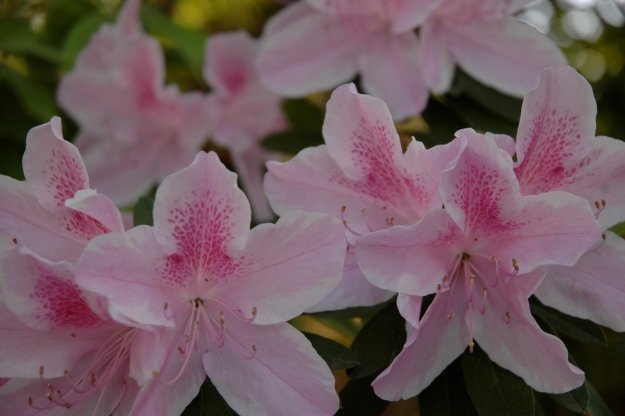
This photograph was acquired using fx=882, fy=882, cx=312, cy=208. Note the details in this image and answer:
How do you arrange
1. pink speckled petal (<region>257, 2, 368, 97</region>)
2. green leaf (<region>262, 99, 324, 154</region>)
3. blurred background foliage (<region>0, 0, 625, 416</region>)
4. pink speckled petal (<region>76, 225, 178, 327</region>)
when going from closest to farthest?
pink speckled petal (<region>76, 225, 178, 327</region>) < blurred background foliage (<region>0, 0, 625, 416</region>) < pink speckled petal (<region>257, 2, 368, 97</region>) < green leaf (<region>262, 99, 324, 154</region>)

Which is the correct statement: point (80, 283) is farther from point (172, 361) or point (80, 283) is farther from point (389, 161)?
point (389, 161)

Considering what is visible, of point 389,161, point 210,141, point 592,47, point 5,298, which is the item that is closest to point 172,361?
point 5,298

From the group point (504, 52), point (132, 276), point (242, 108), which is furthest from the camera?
point (242, 108)

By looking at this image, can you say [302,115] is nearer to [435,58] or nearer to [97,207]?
[435,58]

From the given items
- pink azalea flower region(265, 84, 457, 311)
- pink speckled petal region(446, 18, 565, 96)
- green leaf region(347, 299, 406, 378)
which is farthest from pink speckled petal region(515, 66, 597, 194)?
pink speckled petal region(446, 18, 565, 96)

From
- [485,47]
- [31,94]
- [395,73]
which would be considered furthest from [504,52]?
[31,94]

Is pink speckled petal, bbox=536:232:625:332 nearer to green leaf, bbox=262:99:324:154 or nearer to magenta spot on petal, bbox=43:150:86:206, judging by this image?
magenta spot on petal, bbox=43:150:86:206

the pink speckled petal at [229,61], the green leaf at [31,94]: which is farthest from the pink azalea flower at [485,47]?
the green leaf at [31,94]
